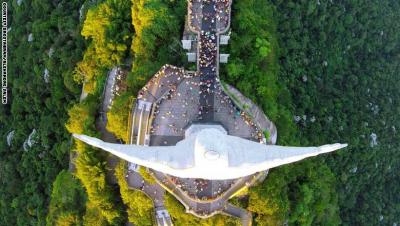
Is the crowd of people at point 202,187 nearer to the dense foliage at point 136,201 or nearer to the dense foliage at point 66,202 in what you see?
the dense foliage at point 136,201

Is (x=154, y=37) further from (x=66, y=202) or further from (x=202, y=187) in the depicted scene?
(x=66, y=202)

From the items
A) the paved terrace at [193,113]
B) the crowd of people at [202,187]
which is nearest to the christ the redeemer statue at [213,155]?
the crowd of people at [202,187]

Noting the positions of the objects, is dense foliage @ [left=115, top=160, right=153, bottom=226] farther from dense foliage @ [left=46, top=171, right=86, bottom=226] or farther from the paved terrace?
dense foliage @ [left=46, top=171, right=86, bottom=226]


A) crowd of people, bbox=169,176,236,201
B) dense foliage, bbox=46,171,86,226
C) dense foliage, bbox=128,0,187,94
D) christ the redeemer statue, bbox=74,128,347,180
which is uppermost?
dense foliage, bbox=128,0,187,94

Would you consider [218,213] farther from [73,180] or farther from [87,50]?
[87,50]

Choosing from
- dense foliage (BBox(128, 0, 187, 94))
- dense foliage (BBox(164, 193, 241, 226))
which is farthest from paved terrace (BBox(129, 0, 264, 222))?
dense foliage (BBox(128, 0, 187, 94))

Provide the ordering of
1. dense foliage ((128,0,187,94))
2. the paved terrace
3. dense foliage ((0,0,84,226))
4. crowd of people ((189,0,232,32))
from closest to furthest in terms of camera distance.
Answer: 1. the paved terrace
2. dense foliage ((128,0,187,94))
3. crowd of people ((189,0,232,32))
4. dense foliage ((0,0,84,226))

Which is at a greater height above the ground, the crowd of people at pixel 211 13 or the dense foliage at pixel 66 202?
the crowd of people at pixel 211 13
